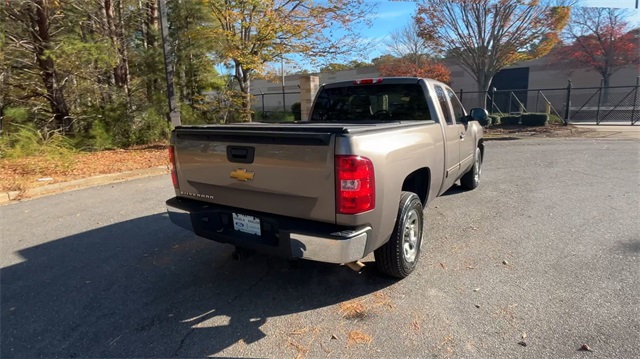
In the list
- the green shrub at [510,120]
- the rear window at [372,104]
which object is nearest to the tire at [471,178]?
the rear window at [372,104]

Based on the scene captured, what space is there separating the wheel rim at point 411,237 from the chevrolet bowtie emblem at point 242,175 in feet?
4.61

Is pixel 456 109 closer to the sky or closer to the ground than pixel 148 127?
closer to the sky

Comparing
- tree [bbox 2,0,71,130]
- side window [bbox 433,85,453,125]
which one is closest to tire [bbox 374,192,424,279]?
side window [bbox 433,85,453,125]

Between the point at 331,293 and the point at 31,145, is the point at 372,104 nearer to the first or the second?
the point at 331,293

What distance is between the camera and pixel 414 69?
2673cm

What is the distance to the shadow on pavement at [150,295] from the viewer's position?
2.56m

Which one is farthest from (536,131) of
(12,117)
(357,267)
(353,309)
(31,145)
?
(12,117)

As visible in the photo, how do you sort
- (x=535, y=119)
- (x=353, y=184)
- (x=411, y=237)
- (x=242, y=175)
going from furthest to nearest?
(x=535, y=119)
(x=411, y=237)
(x=242, y=175)
(x=353, y=184)

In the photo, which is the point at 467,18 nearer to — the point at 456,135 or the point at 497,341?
the point at 456,135

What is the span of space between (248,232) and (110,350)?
1196 millimetres

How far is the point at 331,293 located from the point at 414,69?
1027 inches

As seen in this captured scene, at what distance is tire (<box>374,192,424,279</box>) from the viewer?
3.08 metres

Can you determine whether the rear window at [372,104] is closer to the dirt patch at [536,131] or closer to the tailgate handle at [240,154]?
the tailgate handle at [240,154]

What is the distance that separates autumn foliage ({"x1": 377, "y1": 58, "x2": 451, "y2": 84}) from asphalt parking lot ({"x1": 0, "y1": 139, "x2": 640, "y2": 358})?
22.3 metres
